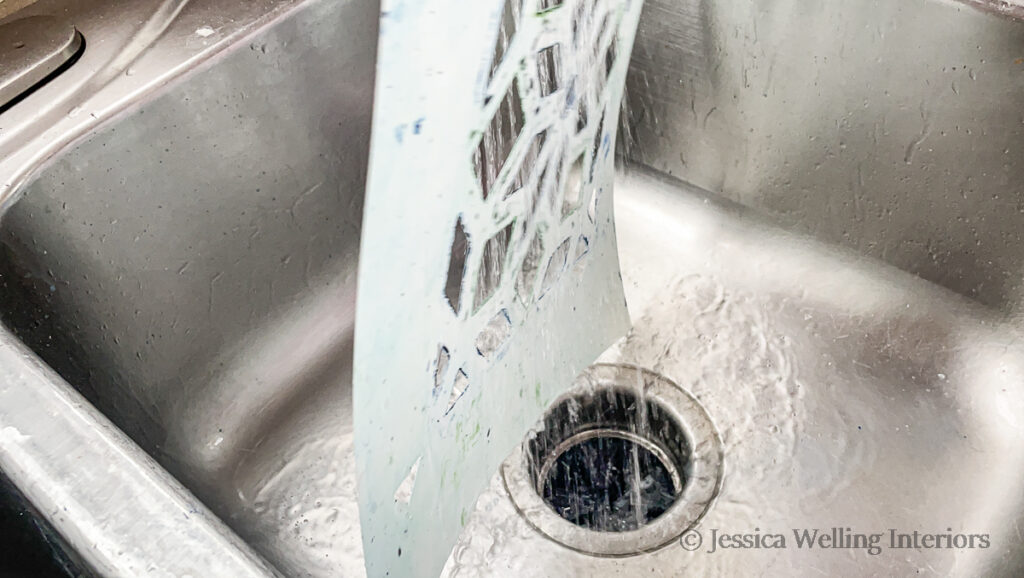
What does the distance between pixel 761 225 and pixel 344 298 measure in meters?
0.48

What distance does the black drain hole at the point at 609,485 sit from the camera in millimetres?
751

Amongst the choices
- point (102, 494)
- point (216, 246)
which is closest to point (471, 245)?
point (102, 494)

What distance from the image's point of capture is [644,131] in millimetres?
917

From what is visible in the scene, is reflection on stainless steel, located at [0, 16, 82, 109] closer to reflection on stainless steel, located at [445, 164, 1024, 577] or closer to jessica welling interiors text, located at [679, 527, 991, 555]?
reflection on stainless steel, located at [445, 164, 1024, 577]

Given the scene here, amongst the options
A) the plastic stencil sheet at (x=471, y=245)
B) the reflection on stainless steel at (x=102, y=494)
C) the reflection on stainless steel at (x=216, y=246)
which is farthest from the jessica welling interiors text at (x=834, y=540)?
the reflection on stainless steel at (x=102, y=494)

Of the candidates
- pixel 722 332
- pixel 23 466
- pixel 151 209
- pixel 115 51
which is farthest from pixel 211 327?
pixel 722 332

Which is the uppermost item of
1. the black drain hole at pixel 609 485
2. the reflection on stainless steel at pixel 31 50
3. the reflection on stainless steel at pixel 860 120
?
the reflection on stainless steel at pixel 31 50

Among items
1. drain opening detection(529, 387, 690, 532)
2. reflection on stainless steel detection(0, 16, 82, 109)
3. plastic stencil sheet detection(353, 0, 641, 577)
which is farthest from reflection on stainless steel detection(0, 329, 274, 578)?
drain opening detection(529, 387, 690, 532)

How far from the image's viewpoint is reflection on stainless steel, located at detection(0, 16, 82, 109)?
618mm

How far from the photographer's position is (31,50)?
644 millimetres

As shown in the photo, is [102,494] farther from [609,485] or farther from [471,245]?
[609,485]

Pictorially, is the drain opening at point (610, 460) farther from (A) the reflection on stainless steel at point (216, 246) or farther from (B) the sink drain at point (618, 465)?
(A) the reflection on stainless steel at point (216, 246)

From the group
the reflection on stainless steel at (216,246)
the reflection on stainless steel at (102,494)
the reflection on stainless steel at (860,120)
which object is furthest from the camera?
the reflection on stainless steel at (860,120)

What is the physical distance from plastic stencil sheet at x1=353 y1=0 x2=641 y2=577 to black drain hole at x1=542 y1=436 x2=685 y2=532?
9cm
